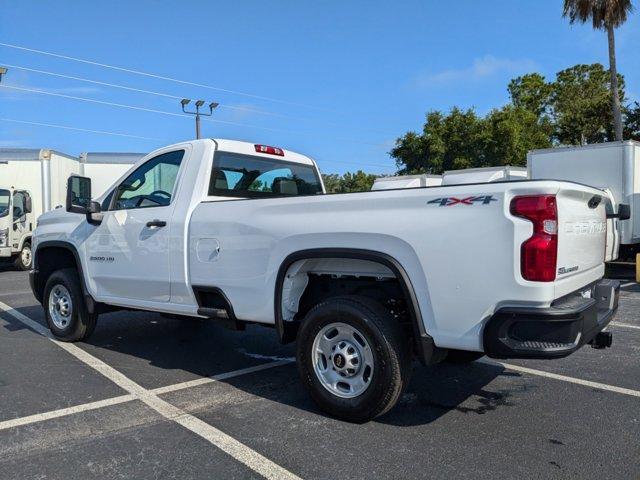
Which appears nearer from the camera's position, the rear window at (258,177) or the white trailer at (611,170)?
the rear window at (258,177)

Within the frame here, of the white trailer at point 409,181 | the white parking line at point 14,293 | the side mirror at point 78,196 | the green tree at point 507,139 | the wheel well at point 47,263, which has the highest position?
the green tree at point 507,139

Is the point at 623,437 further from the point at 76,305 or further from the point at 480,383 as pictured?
the point at 76,305

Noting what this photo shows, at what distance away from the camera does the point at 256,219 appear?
14.3 feet

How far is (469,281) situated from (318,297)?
4.87 feet

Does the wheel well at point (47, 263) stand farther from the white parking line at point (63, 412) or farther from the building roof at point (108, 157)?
the building roof at point (108, 157)

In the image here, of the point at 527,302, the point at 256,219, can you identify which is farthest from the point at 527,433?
the point at 256,219

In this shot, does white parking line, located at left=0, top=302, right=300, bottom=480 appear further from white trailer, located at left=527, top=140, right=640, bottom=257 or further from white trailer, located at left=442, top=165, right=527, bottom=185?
white trailer, located at left=442, top=165, right=527, bottom=185

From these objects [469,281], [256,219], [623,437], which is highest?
[256,219]

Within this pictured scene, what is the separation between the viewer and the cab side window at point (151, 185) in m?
5.29

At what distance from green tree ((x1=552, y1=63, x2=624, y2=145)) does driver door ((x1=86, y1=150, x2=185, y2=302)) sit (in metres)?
27.3

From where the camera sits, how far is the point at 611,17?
75.2ft

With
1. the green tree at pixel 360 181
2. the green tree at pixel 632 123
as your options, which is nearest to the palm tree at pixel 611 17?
the green tree at pixel 632 123

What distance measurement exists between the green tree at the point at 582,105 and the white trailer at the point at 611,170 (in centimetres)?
1715

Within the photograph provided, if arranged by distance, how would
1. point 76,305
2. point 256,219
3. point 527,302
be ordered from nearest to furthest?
point 527,302 → point 256,219 → point 76,305
